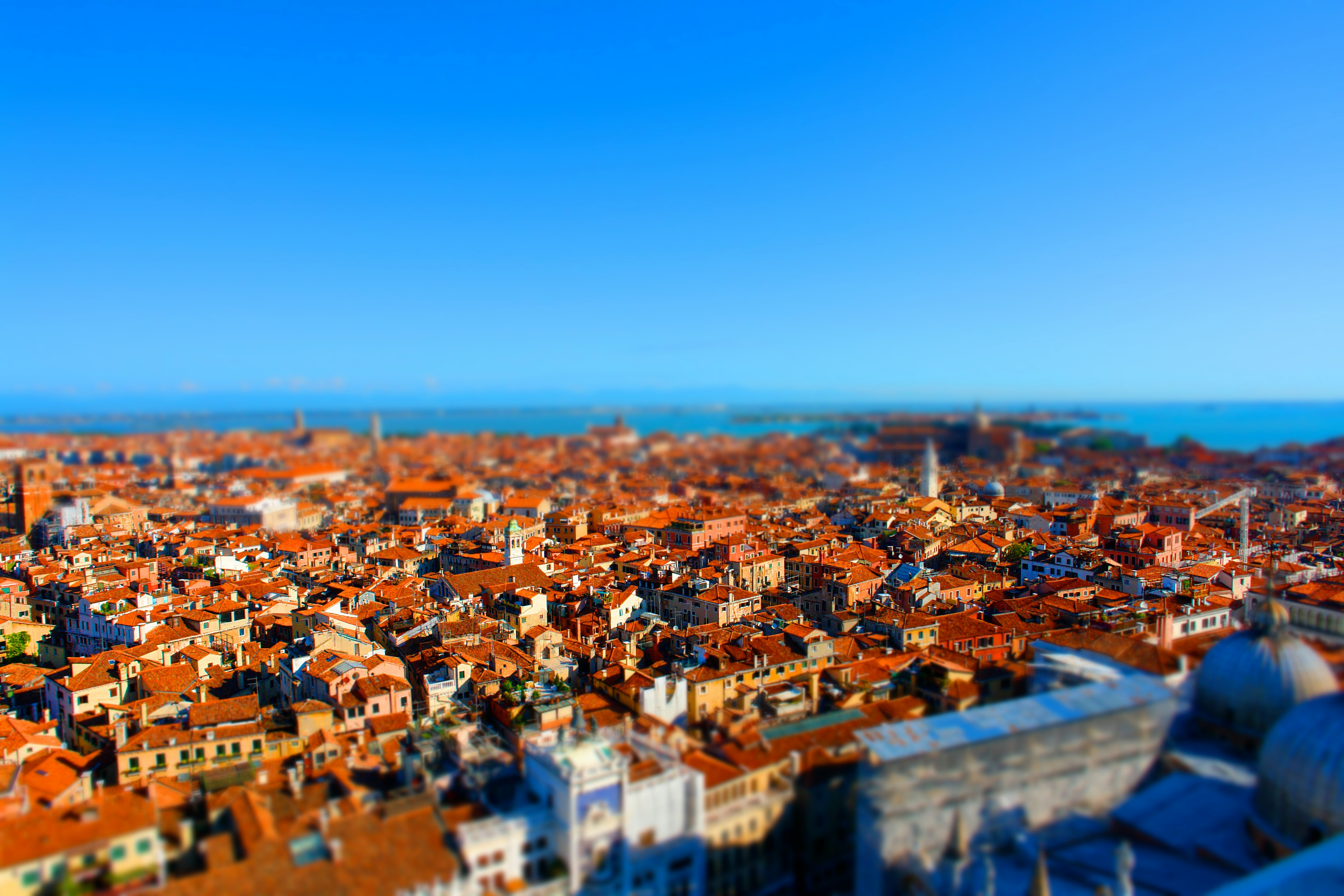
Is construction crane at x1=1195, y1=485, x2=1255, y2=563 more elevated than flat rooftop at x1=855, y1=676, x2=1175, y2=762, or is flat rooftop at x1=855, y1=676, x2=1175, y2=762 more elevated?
flat rooftop at x1=855, y1=676, x2=1175, y2=762

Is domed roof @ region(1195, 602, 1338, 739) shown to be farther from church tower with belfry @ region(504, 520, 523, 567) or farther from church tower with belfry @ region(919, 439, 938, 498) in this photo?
church tower with belfry @ region(919, 439, 938, 498)

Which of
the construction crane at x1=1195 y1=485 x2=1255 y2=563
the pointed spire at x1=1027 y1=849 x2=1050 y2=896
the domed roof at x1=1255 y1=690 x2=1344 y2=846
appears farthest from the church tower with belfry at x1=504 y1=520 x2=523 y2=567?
the construction crane at x1=1195 y1=485 x2=1255 y2=563

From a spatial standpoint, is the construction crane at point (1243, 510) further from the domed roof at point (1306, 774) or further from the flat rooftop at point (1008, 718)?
the domed roof at point (1306, 774)

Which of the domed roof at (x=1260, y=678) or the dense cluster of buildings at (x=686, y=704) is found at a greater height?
the domed roof at (x=1260, y=678)

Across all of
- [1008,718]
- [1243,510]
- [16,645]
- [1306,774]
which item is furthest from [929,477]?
[16,645]


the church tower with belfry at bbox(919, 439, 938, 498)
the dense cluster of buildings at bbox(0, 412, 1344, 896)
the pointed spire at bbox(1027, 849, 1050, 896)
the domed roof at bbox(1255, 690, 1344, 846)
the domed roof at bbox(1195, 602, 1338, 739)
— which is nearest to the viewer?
the pointed spire at bbox(1027, 849, 1050, 896)

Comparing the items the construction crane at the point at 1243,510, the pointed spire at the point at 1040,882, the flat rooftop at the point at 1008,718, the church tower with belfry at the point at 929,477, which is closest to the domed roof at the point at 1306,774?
the flat rooftop at the point at 1008,718

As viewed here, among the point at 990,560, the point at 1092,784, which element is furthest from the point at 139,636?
the point at 990,560
